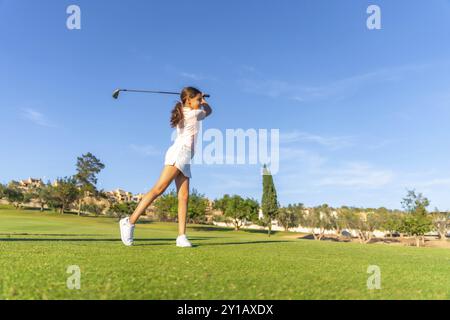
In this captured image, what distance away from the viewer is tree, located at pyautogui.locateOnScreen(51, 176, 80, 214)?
256ft

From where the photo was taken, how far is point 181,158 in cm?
505

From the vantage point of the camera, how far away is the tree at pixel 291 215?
79688 mm

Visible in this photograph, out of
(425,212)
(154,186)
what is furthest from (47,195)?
(154,186)

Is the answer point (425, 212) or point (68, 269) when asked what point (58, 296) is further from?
point (425, 212)

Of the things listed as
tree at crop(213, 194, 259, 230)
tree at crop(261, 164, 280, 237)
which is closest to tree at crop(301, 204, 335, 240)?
tree at crop(261, 164, 280, 237)

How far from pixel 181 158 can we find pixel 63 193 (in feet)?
266

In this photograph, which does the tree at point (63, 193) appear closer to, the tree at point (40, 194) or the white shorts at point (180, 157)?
the tree at point (40, 194)

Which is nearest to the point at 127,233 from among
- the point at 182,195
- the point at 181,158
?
the point at 182,195

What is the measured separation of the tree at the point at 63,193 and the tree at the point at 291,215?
4511cm

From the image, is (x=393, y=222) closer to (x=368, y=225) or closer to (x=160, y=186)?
(x=368, y=225)

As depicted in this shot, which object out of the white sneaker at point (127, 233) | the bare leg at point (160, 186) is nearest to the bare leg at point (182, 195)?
the bare leg at point (160, 186)

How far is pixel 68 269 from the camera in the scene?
251 centimetres

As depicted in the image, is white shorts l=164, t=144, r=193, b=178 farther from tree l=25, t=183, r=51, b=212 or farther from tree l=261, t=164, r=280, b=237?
tree l=25, t=183, r=51, b=212
